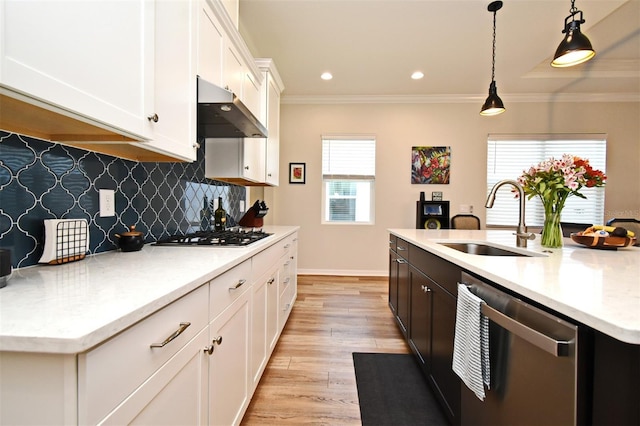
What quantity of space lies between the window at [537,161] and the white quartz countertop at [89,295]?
483cm

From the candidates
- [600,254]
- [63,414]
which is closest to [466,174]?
[600,254]

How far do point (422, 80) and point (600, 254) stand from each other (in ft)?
11.2

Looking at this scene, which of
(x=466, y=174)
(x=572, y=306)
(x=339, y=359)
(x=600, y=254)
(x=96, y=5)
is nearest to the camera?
(x=572, y=306)

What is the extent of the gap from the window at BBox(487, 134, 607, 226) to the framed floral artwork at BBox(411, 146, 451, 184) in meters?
0.70

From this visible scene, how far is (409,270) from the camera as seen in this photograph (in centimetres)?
217

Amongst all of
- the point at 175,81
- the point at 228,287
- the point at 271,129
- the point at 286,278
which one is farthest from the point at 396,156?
the point at 228,287

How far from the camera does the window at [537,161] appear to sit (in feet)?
14.9

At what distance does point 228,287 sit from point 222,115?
40.8 inches

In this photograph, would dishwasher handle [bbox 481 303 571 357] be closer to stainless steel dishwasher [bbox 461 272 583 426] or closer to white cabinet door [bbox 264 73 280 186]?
stainless steel dishwasher [bbox 461 272 583 426]

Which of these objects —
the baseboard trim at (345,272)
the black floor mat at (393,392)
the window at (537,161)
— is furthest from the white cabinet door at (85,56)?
the window at (537,161)

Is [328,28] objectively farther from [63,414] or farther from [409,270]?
[63,414]

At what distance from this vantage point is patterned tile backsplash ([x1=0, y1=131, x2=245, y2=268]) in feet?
2.98

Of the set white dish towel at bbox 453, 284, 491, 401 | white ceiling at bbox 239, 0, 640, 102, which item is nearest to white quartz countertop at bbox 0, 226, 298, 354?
white dish towel at bbox 453, 284, 491, 401

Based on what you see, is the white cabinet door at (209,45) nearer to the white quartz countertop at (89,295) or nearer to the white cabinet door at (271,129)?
the white quartz countertop at (89,295)
